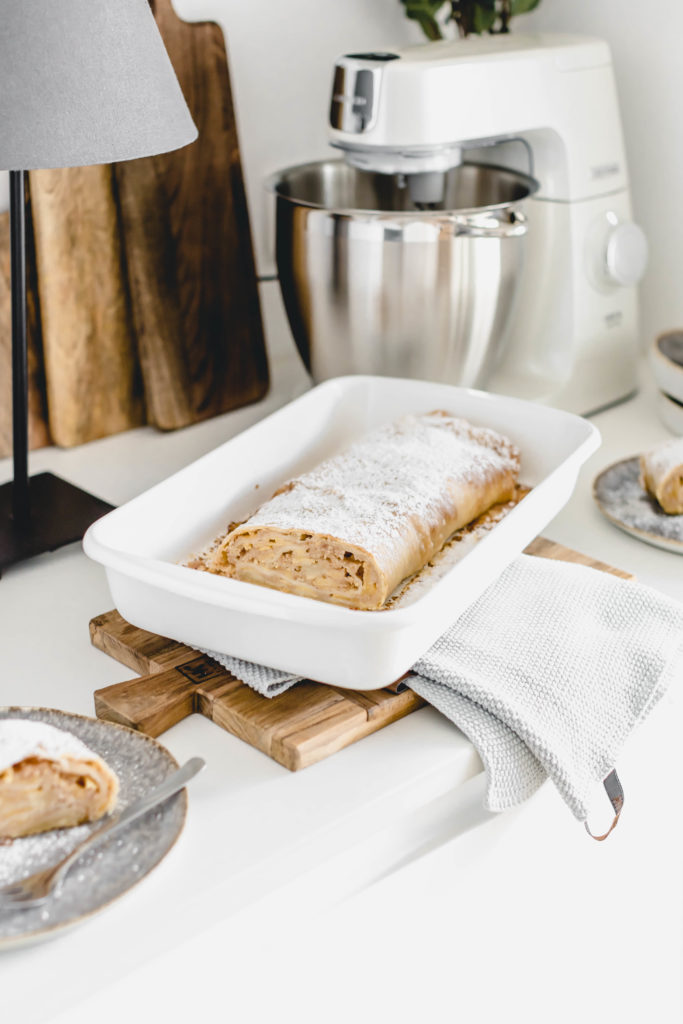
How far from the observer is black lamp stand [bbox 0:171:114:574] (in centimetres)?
83

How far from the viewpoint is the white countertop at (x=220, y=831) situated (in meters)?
0.51

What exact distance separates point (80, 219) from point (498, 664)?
62 centimetres

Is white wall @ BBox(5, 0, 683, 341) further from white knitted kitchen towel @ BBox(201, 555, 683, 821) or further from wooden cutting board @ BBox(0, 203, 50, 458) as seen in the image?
white knitted kitchen towel @ BBox(201, 555, 683, 821)

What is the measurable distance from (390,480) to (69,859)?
39 cm

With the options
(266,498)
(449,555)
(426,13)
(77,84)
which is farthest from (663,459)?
(426,13)

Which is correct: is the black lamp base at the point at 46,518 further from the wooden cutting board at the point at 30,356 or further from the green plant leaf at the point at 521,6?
the green plant leaf at the point at 521,6

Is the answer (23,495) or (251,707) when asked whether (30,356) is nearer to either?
(23,495)

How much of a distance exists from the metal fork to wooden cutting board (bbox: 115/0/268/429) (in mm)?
600

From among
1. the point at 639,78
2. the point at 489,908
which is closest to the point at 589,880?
the point at 489,908

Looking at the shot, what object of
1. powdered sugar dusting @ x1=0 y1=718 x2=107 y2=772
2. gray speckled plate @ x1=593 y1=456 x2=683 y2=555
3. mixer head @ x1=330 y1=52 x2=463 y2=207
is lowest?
gray speckled plate @ x1=593 y1=456 x2=683 y2=555

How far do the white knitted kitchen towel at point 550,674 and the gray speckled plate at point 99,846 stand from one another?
9cm

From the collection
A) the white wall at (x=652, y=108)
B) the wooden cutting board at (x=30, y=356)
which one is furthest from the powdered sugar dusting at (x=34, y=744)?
the white wall at (x=652, y=108)

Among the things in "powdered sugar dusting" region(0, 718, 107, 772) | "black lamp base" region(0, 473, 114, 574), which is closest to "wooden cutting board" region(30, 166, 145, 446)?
"black lamp base" region(0, 473, 114, 574)

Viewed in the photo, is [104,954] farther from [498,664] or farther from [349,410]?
[349,410]
